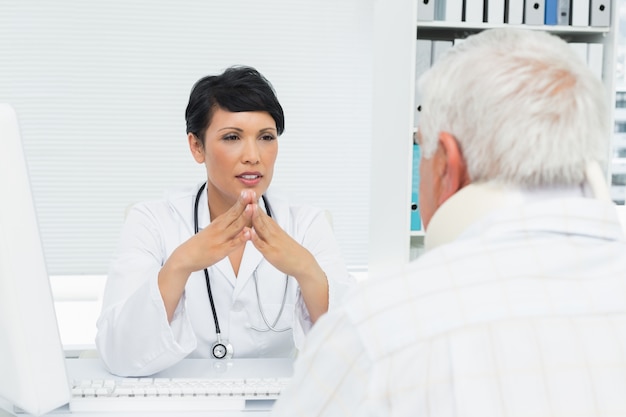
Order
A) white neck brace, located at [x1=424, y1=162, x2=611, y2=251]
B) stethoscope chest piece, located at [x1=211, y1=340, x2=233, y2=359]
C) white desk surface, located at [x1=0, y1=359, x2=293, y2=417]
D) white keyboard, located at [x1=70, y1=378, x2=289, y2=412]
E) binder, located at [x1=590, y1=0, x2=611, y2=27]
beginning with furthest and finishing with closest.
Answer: binder, located at [x1=590, y1=0, x2=611, y2=27] < stethoscope chest piece, located at [x1=211, y1=340, x2=233, y2=359] < white desk surface, located at [x1=0, y1=359, x2=293, y2=417] < white keyboard, located at [x1=70, y1=378, x2=289, y2=412] < white neck brace, located at [x1=424, y1=162, x2=611, y2=251]

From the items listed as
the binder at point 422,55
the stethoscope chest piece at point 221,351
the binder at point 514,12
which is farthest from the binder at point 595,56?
the stethoscope chest piece at point 221,351

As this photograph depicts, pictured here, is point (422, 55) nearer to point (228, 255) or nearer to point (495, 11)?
point (495, 11)

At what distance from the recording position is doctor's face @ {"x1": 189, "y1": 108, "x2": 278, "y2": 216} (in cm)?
185

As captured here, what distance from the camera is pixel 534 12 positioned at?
302 centimetres

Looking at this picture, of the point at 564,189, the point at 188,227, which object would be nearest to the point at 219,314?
the point at 188,227

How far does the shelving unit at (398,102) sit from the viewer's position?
2.91 metres

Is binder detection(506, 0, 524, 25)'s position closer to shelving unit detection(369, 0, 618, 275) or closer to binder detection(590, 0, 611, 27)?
shelving unit detection(369, 0, 618, 275)

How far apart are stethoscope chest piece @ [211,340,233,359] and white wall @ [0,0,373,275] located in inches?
101

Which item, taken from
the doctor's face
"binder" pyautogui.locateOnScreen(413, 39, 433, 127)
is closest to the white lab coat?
the doctor's face

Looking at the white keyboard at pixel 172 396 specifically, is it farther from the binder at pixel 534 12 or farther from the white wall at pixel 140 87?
the white wall at pixel 140 87

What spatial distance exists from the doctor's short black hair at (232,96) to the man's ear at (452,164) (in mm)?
1029

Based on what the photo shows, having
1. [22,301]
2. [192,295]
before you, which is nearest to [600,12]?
[192,295]

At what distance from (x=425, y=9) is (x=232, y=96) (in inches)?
52.2

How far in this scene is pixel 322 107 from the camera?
4301 mm
